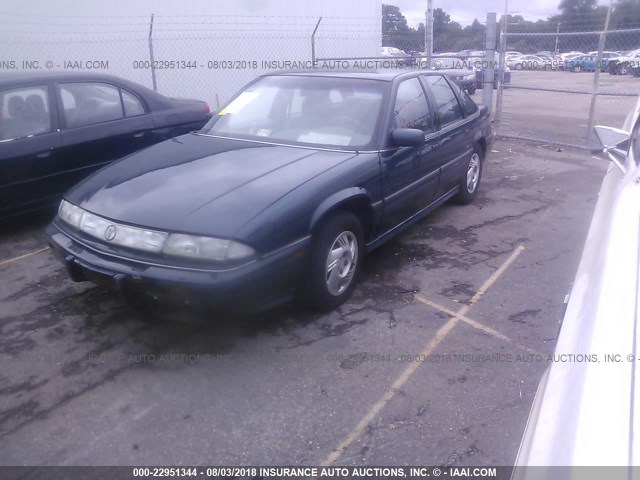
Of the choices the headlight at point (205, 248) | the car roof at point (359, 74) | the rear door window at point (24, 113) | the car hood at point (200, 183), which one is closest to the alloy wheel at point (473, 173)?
the car roof at point (359, 74)

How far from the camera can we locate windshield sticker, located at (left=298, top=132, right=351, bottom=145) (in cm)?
425

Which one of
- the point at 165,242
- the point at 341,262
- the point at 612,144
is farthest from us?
the point at 341,262

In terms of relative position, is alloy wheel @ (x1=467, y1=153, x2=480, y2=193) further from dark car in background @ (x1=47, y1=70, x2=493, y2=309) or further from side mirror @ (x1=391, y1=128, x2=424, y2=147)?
side mirror @ (x1=391, y1=128, x2=424, y2=147)

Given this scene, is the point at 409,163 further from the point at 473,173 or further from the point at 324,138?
the point at 473,173

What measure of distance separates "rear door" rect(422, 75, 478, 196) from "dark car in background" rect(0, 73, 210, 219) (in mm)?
3012

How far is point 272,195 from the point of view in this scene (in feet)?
11.1

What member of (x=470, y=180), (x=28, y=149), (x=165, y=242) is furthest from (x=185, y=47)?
(x=165, y=242)

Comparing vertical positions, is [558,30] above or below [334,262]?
above

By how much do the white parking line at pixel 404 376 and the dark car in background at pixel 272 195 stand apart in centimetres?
73

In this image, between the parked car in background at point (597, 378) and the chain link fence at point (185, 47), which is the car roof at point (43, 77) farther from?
the parked car in background at point (597, 378)

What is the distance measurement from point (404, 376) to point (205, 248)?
1337 mm

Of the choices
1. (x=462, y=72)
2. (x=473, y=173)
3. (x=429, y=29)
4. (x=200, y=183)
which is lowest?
(x=473, y=173)

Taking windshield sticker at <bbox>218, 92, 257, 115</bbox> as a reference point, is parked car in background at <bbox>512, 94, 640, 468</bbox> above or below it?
below

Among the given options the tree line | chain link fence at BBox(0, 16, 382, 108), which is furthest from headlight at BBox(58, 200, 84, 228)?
the tree line
